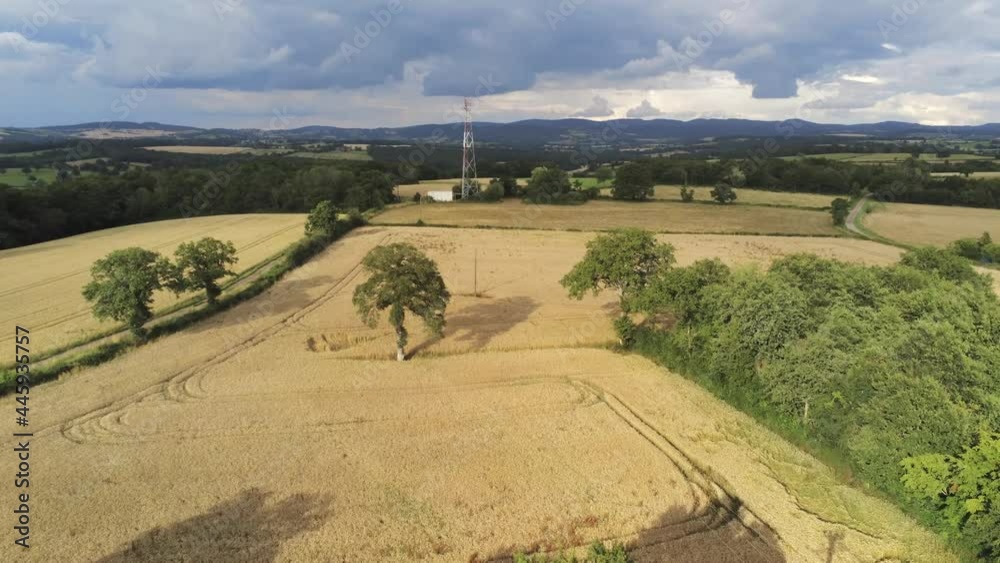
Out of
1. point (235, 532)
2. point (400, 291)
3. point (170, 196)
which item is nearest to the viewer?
point (235, 532)

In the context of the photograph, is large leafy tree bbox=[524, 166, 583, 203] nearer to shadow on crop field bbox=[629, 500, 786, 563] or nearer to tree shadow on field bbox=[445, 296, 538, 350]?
tree shadow on field bbox=[445, 296, 538, 350]

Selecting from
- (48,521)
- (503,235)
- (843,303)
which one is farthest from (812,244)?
(48,521)

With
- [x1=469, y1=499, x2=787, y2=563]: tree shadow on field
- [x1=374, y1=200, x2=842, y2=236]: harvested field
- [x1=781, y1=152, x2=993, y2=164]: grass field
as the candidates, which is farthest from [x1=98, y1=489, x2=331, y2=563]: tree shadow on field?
[x1=781, y1=152, x2=993, y2=164]: grass field

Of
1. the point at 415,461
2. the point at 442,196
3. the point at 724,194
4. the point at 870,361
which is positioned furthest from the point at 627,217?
the point at 415,461

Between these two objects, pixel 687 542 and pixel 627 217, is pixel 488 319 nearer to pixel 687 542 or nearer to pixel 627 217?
pixel 687 542

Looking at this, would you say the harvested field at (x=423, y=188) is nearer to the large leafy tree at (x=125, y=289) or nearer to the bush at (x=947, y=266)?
A: the large leafy tree at (x=125, y=289)

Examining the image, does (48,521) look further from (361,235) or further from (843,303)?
(361,235)

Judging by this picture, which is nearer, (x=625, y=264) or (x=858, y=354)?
(x=858, y=354)
